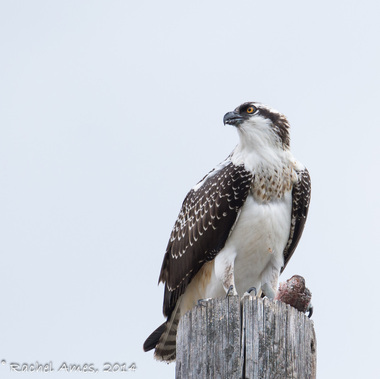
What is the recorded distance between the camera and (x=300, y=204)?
8.66 meters

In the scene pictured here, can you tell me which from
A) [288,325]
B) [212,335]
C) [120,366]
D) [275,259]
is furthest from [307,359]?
[275,259]

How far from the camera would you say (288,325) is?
17.5 feet

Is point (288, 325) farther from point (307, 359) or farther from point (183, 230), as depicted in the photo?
point (183, 230)

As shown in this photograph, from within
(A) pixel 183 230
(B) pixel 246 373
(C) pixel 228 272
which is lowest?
(B) pixel 246 373

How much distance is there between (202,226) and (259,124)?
1379mm

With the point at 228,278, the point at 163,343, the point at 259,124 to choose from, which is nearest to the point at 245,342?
the point at 228,278

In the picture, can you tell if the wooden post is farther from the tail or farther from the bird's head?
the bird's head

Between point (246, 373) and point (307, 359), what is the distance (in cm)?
52

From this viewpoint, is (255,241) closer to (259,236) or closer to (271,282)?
(259,236)

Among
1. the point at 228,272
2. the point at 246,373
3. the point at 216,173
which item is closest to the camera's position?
the point at 246,373

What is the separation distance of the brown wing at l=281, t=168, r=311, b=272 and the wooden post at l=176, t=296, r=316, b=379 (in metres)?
3.19

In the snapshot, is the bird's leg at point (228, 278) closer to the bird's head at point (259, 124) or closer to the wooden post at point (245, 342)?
the bird's head at point (259, 124)

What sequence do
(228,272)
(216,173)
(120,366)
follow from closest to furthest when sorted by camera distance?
1. (120,366)
2. (228,272)
3. (216,173)

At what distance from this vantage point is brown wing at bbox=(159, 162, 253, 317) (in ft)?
27.3
